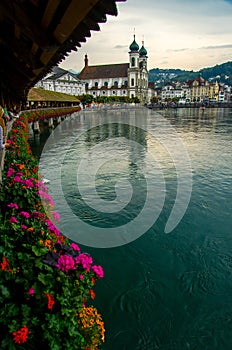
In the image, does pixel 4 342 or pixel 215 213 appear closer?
pixel 4 342

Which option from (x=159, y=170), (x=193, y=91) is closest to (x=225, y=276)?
(x=159, y=170)

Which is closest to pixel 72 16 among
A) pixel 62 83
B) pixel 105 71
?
pixel 62 83

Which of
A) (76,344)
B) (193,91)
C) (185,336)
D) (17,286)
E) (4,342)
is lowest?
(185,336)

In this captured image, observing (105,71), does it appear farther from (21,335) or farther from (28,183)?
(21,335)

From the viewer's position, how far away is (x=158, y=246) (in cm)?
799

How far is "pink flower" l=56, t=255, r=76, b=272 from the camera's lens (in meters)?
3.17

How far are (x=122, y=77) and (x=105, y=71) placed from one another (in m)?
9.80

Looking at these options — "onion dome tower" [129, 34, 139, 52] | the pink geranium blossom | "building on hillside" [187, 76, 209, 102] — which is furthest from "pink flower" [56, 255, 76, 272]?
"building on hillside" [187, 76, 209, 102]

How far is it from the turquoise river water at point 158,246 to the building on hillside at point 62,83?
71111 mm

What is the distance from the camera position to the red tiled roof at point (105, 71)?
12188cm

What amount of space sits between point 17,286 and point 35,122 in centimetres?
2923

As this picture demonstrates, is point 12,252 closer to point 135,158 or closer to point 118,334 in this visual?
point 118,334

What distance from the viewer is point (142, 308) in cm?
566

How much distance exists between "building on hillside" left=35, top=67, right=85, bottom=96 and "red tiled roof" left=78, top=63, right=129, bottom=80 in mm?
23794
